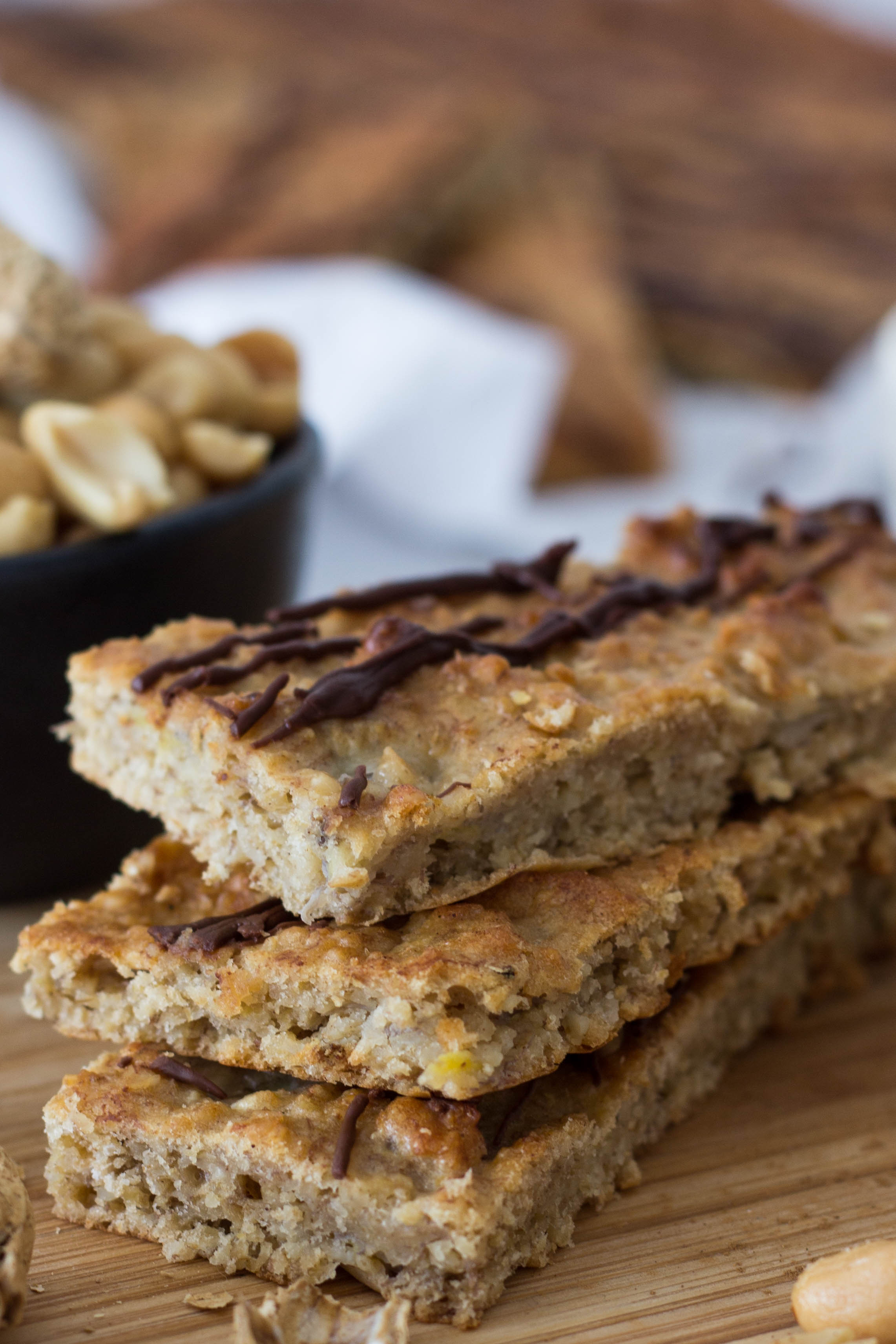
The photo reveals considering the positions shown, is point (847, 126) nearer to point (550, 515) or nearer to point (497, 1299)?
point (550, 515)

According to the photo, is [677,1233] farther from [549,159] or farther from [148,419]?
[549,159]

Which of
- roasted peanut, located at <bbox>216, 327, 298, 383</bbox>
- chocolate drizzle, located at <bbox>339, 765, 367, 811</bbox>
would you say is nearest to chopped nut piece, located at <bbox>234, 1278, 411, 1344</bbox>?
chocolate drizzle, located at <bbox>339, 765, 367, 811</bbox>

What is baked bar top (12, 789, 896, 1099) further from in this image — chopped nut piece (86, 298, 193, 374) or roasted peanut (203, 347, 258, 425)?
chopped nut piece (86, 298, 193, 374)

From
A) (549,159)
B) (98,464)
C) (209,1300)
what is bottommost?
(209,1300)

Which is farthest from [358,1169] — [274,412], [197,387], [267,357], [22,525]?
[267,357]

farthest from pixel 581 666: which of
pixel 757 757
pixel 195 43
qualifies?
pixel 195 43

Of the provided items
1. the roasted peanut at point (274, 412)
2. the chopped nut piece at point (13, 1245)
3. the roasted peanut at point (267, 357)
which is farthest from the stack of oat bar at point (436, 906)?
the roasted peanut at point (267, 357)
